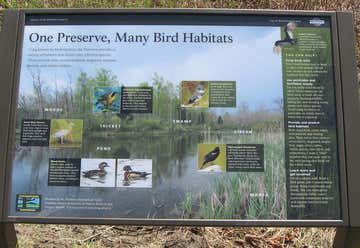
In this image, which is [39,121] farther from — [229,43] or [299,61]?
[299,61]

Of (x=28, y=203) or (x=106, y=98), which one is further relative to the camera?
(x=106, y=98)

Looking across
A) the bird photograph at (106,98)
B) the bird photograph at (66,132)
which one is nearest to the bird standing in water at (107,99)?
the bird photograph at (106,98)

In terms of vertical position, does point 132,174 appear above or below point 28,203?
above

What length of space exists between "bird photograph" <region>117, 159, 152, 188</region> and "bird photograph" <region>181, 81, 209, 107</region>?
351 mm

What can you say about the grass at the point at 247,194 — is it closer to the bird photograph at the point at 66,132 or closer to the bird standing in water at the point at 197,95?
the bird standing in water at the point at 197,95

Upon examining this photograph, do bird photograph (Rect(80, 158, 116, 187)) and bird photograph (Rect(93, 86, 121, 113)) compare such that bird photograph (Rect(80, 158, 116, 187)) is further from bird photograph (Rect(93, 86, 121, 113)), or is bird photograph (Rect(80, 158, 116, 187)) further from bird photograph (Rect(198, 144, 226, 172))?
bird photograph (Rect(198, 144, 226, 172))

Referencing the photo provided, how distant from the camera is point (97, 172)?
7.65ft

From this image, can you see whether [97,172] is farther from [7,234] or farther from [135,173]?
[7,234]

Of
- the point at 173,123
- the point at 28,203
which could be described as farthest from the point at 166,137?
the point at 28,203

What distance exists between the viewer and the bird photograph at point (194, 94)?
239 centimetres

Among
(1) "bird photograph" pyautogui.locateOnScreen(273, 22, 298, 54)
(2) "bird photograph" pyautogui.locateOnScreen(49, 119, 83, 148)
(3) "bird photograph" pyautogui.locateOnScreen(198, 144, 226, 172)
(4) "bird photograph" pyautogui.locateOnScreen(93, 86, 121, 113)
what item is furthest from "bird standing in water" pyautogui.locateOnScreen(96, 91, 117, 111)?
(1) "bird photograph" pyautogui.locateOnScreen(273, 22, 298, 54)

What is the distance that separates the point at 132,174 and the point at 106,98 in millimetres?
405

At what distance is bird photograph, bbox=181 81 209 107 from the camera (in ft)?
7.86

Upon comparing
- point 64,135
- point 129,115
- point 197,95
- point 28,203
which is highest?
point 197,95
